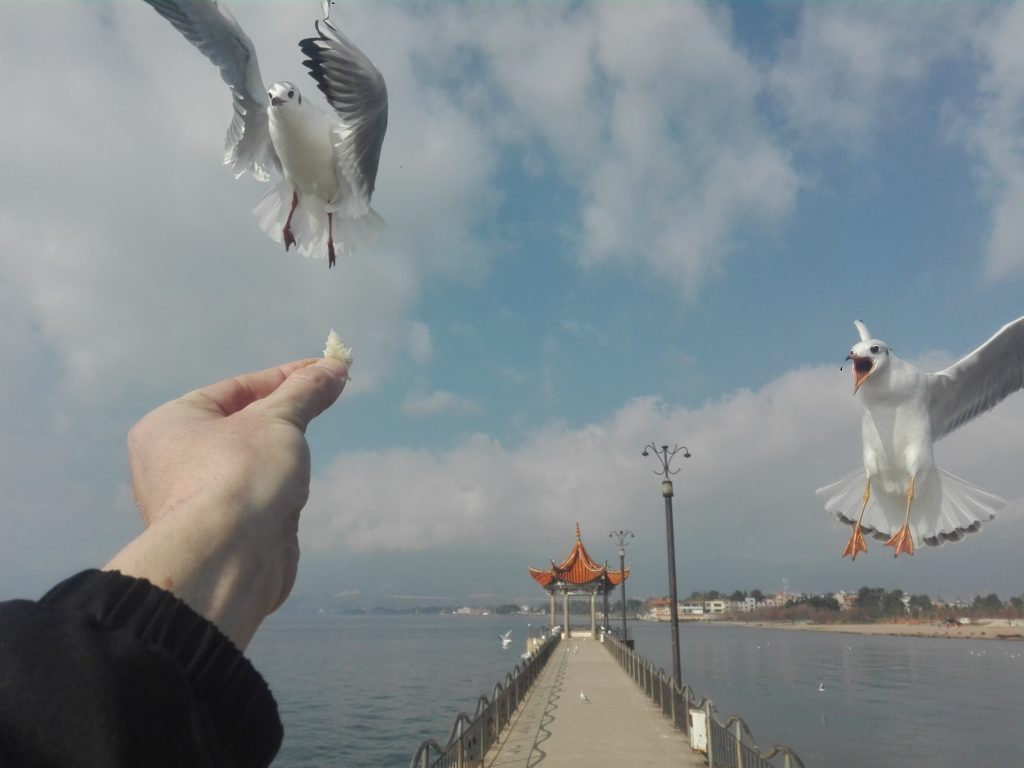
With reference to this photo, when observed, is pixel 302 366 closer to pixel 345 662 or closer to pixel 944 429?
Result: pixel 944 429

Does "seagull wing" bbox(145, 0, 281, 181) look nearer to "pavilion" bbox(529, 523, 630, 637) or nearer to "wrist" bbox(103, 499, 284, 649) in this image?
"wrist" bbox(103, 499, 284, 649)

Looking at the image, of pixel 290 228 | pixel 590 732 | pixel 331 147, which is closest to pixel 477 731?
pixel 590 732

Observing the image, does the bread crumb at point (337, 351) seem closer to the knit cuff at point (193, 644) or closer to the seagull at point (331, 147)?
the knit cuff at point (193, 644)

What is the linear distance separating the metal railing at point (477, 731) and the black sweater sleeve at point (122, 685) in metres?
5.59

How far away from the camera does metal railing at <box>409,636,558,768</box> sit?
6.63m

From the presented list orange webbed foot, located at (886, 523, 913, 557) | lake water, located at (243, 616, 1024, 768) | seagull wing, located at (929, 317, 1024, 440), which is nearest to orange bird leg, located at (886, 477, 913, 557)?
orange webbed foot, located at (886, 523, 913, 557)

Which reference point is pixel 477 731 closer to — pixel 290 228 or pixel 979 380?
pixel 979 380

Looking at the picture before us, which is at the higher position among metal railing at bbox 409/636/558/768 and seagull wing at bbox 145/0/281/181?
seagull wing at bbox 145/0/281/181

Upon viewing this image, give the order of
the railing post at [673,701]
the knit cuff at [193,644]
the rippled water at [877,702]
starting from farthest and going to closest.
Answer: the rippled water at [877,702] < the railing post at [673,701] < the knit cuff at [193,644]

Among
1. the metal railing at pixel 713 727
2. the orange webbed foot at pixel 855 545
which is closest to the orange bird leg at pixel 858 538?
the orange webbed foot at pixel 855 545

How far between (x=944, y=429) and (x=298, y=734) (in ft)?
78.1

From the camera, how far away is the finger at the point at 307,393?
1.20 metres

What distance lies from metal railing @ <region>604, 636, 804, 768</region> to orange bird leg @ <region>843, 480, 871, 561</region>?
2.00 metres

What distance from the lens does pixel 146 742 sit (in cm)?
71
